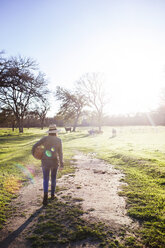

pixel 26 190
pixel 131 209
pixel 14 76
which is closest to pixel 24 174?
pixel 26 190

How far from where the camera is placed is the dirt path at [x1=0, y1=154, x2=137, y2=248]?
12.1 ft

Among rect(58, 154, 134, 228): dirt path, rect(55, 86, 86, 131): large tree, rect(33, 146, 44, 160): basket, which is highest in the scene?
rect(55, 86, 86, 131): large tree

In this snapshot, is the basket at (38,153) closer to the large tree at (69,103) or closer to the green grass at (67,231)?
the green grass at (67,231)

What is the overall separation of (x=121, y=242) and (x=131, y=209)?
1401 millimetres

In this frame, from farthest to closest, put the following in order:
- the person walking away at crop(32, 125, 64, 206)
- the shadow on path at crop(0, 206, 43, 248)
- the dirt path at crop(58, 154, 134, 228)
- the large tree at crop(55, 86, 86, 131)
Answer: the large tree at crop(55, 86, 86, 131), the person walking away at crop(32, 125, 64, 206), the dirt path at crop(58, 154, 134, 228), the shadow on path at crop(0, 206, 43, 248)

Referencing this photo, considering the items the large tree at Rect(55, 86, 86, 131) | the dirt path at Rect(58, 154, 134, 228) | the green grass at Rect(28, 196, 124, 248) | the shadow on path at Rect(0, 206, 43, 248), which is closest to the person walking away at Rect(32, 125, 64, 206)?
the shadow on path at Rect(0, 206, 43, 248)

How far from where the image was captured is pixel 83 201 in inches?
202

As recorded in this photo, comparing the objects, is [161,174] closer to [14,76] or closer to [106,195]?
[106,195]

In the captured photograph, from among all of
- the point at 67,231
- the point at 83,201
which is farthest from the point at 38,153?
the point at 67,231

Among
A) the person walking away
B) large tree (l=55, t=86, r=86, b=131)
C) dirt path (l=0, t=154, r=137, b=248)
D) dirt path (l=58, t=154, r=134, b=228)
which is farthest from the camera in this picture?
large tree (l=55, t=86, r=86, b=131)

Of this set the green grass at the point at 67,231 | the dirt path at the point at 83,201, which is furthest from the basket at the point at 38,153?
the green grass at the point at 67,231

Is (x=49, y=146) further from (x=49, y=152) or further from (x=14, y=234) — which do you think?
(x=14, y=234)

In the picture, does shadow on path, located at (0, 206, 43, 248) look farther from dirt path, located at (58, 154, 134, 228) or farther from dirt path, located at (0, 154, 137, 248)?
dirt path, located at (58, 154, 134, 228)

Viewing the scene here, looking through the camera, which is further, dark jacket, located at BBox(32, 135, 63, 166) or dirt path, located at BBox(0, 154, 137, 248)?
dark jacket, located at BBox(32, 135, 63, 166)
